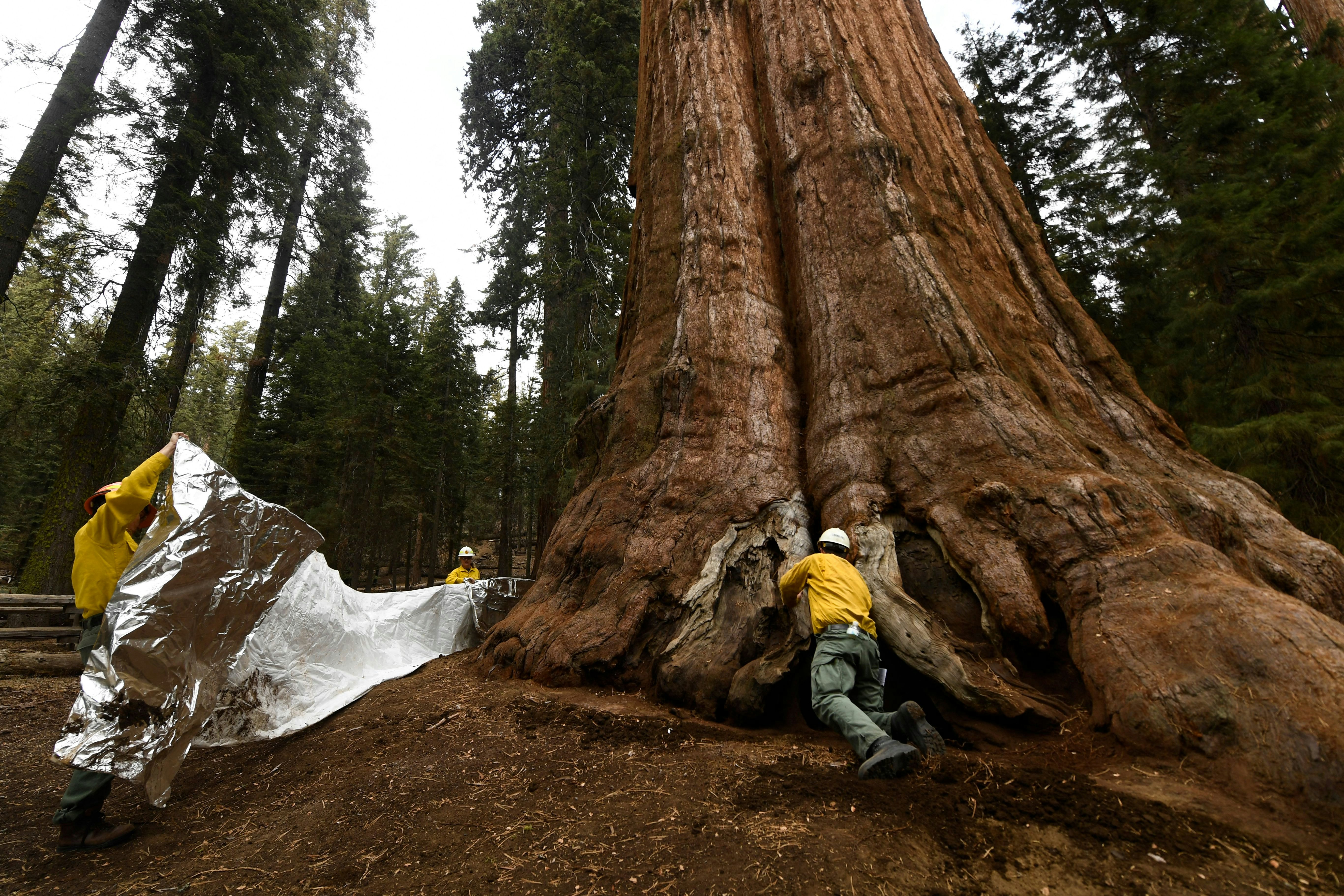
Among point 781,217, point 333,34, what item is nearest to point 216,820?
point 781,217

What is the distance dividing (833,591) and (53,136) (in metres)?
13.6

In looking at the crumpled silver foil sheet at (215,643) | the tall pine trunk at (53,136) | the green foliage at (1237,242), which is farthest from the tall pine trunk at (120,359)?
the green foliage at (1237,242)

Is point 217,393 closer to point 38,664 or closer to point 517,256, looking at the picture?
point 517,256

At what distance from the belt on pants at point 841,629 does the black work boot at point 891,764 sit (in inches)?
28.0

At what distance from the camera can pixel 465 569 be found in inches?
380

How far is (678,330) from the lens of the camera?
5.61 meters

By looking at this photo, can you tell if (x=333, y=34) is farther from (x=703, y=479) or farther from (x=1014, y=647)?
(x=1014, y=647)

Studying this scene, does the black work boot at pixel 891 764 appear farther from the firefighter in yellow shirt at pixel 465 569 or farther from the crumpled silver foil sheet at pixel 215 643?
the firefighter in yellow shirt at pixel 465 569

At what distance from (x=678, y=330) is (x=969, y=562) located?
320 centimetres

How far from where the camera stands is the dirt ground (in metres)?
2.03

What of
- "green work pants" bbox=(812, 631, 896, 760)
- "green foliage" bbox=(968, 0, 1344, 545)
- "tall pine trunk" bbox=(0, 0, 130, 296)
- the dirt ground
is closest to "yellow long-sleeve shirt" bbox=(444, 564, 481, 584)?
the dirt ground

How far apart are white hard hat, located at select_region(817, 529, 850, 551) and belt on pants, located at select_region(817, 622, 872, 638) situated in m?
0.60

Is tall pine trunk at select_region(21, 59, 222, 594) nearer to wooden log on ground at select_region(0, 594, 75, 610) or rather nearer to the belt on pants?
wooden log on ground at select_region(0, 594, 75, 610)

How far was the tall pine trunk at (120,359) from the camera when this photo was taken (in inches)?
376
